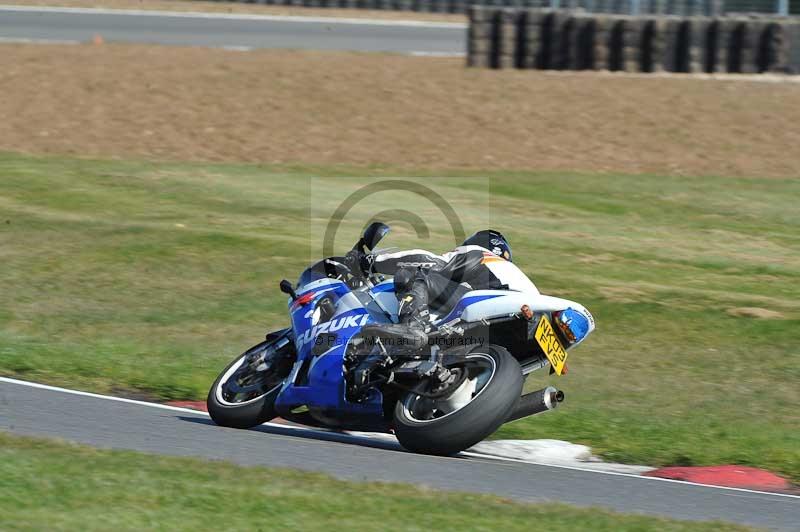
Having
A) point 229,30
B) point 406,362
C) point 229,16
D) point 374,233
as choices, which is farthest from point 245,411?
point 229,16

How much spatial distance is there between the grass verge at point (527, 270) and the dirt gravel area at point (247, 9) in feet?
44.2

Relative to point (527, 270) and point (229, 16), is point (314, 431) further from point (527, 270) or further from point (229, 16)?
point (229, 16)

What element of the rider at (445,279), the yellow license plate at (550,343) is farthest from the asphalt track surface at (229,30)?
the yellow license plate at (550,343)

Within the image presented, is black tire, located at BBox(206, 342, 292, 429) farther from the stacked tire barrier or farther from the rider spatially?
the stacked tire barrier

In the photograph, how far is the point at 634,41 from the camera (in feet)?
77.9

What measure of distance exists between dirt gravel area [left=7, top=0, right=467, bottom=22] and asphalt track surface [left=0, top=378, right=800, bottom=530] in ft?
80.6

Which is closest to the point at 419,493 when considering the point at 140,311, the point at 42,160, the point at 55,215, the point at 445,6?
the point at 140,311

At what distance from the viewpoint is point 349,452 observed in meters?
7.73

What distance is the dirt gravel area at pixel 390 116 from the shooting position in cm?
2039

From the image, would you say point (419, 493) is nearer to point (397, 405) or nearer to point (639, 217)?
point (397, 405)

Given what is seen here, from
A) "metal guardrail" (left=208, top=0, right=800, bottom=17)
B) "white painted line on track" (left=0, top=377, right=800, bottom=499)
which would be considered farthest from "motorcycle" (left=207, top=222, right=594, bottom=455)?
"metal guardrail" (left=208, top=0, right=800, bottom=17)

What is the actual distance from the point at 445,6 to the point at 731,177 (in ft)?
48.9

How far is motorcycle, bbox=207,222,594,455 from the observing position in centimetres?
742

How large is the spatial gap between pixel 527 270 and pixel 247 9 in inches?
795
